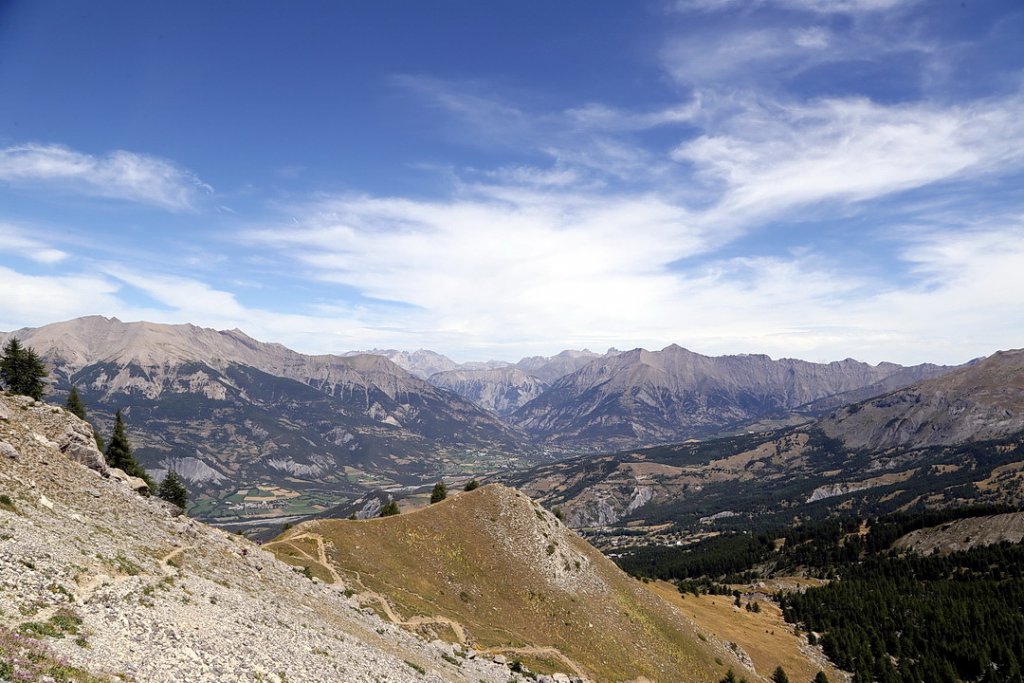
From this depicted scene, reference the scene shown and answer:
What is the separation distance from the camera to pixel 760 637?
113000mm

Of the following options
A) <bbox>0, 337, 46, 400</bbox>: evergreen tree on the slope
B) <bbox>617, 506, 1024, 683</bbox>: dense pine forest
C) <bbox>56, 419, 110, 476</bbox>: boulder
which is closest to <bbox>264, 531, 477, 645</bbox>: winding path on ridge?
<bbox>56, 419, 110, 476</bbox>: boulder

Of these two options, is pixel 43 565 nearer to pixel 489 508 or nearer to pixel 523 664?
pixel 523 664

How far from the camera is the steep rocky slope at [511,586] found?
61594mm

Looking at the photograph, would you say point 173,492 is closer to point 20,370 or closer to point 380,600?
point 20,370

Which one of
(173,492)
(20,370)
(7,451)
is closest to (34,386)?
(20,370)

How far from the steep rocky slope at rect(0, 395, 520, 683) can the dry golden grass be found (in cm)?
7168

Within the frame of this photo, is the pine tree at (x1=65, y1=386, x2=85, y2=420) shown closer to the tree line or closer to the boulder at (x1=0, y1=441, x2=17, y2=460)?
the tree line

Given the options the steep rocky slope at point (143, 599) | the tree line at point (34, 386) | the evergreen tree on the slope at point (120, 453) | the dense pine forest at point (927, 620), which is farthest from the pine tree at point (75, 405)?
the dense pine forest at point (927, 620)

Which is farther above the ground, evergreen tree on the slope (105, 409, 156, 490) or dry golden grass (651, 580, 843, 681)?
evergreen tree on the slope (105, 409, 156, 490)

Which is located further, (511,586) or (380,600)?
(511,586)

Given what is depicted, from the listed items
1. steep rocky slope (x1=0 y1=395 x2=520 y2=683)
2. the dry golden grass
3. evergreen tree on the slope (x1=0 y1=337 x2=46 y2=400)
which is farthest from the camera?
the dry golden grass

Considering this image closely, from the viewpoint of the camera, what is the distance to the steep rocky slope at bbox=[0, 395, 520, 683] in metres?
22.3

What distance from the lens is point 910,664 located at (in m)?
120

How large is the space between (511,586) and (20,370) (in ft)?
270
